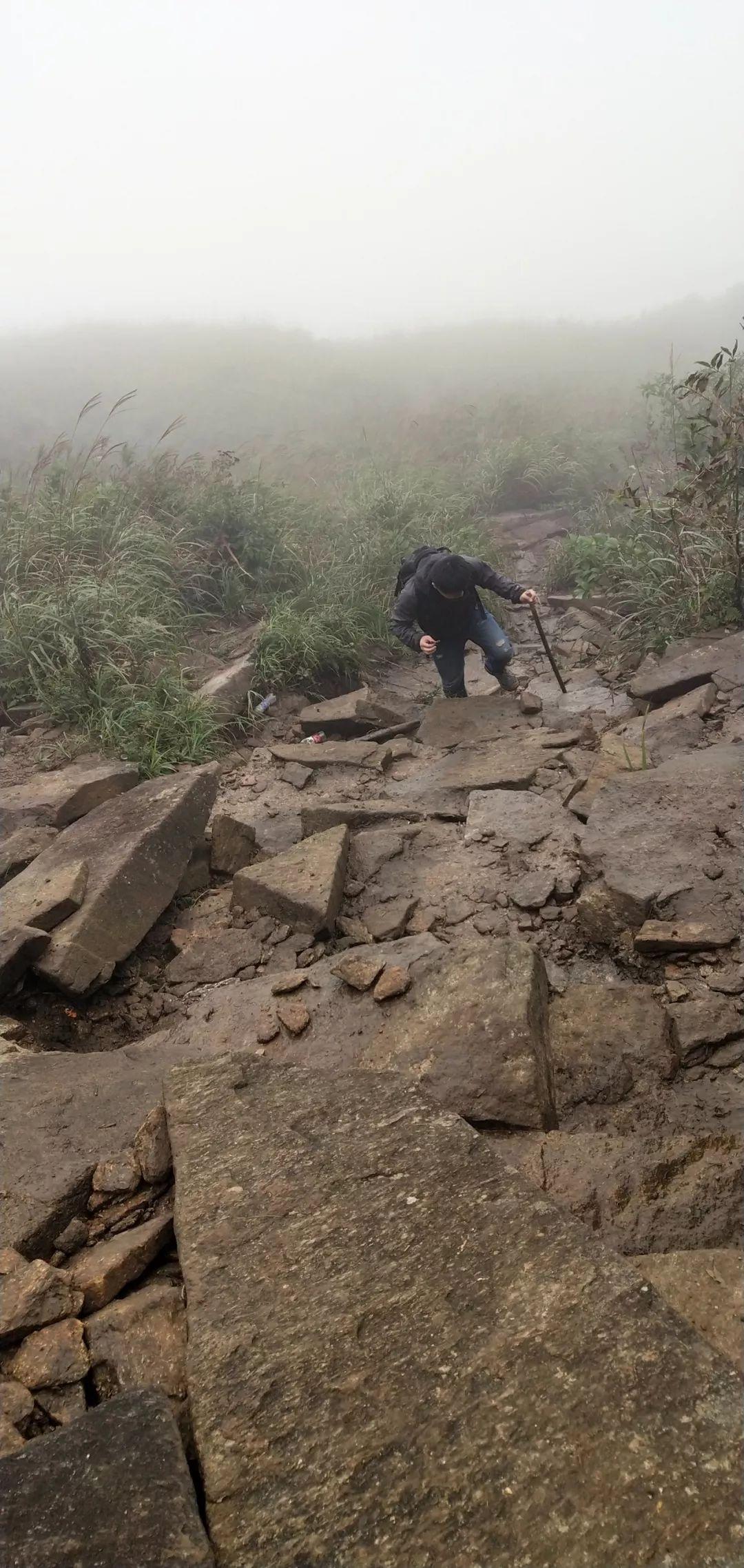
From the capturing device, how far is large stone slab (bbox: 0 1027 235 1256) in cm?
178

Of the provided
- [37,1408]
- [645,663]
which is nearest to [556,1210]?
[37,1408]

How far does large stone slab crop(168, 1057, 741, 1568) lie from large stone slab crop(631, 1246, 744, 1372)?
0.50 ft

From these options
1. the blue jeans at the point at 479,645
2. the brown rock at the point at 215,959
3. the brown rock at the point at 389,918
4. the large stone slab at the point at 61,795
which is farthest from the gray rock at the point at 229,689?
the brown rock at the point at 389,918

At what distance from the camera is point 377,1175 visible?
1619 mm

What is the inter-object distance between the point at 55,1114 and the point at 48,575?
462 cm

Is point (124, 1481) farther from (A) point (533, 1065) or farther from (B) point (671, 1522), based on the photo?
(A) point (533, 1065)

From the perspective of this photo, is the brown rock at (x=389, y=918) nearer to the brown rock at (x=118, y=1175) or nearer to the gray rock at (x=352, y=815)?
the gray rock at (x=352, y=815)

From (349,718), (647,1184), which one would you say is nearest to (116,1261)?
(647,1184)

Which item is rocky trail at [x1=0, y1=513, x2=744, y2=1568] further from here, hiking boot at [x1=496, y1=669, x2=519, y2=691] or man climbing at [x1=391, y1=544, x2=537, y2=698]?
hiking boot at [x1=496, y1=669, x2=519, y2=691]

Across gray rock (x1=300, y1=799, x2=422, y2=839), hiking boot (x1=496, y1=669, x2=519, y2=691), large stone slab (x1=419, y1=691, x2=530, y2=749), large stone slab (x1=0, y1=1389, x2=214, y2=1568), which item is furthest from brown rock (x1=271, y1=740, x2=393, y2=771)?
large stone slab (x1=0, y1=1389, x2=214, y2=1568)

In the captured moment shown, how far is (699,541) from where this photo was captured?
577 cm

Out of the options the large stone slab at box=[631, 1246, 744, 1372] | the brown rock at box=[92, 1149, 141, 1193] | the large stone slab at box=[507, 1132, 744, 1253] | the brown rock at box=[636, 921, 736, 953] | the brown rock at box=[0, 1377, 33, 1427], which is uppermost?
the brown rock at box=[0, 1377, 33, 1427]

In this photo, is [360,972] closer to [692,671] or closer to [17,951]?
[17,951]

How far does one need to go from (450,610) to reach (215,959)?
309cm
